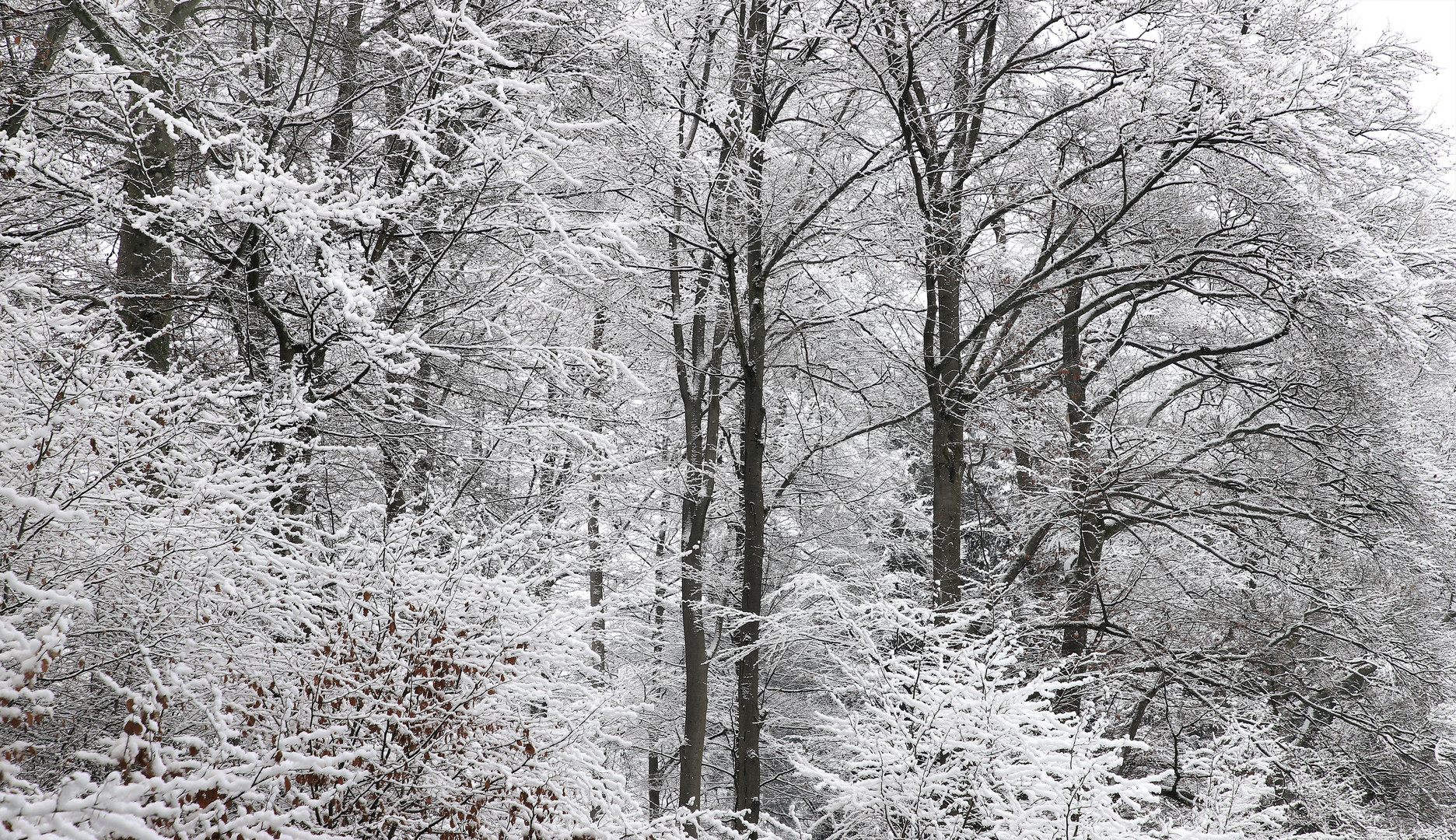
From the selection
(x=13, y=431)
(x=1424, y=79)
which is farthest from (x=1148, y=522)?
(x=13, y=431)

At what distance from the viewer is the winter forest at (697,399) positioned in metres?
3.71

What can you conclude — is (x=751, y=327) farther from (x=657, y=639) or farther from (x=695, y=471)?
(x=657, y=639)

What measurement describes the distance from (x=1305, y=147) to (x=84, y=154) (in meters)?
8.93

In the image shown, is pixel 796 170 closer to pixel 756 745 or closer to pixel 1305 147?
pixel 1305 147

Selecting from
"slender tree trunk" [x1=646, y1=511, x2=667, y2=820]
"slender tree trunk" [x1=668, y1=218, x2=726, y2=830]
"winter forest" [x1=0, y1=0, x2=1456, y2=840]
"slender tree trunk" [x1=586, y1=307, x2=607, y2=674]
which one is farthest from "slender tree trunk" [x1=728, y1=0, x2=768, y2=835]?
"slender tree trunk" [x1=586, y1=307, x2=607, y2=674]

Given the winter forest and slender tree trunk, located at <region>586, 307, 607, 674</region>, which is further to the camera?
slender tree trunk, located at <region>586, 307, 607, 674</region>

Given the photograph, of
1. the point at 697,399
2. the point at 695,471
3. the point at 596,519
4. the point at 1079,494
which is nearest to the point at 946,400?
the point at 1079,494

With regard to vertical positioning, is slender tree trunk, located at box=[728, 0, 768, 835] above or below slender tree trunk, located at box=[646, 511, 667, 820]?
above

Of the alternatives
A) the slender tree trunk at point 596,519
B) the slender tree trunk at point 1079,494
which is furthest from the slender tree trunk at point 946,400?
the slender tree trunk at point 596,519

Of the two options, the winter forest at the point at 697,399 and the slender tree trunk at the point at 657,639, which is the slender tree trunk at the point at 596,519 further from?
the slender tree trunk at the point at 657,639

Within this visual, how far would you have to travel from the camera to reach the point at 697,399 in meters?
10.5

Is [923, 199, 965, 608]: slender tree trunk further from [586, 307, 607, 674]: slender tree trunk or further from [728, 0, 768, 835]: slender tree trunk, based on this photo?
[586, 307, 607, 674]: slender tree trunk

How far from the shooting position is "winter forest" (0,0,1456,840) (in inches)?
146

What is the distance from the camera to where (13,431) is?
324cm
